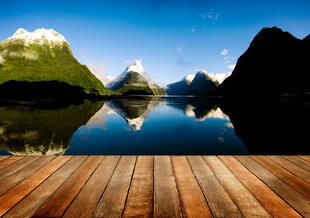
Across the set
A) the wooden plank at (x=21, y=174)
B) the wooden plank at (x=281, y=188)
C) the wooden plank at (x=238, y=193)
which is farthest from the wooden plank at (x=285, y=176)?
the wooden plank at (x=21, y=174)

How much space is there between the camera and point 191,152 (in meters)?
10.5

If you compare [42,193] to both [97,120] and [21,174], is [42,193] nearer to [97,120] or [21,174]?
[21,174]

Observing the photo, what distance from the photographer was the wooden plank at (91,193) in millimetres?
3100

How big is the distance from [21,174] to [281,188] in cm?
762

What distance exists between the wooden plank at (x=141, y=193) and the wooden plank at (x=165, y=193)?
14cm

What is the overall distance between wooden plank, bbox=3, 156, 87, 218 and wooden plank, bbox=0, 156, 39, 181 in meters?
1.43

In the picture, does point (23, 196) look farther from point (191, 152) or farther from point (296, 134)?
point (296, 134)

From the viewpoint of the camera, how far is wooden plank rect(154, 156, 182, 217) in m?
3.11

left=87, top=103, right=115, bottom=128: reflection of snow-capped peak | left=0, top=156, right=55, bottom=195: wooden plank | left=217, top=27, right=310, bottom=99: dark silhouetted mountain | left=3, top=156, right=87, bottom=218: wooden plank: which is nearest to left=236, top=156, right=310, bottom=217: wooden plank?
left=3, top=156, right=87, bottom=218: wooden plank

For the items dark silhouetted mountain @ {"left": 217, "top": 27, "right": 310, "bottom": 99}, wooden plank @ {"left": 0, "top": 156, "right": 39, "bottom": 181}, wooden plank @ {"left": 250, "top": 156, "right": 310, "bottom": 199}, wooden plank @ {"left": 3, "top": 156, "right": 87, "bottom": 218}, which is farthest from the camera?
dark silhouetted mountain @ {"left": 217, "top": 27, "right": 310, "bottom": 99}

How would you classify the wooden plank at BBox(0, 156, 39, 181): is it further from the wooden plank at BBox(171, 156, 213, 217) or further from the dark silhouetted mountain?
the dark silhouetted mountain

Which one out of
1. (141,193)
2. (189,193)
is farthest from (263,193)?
(141,193)

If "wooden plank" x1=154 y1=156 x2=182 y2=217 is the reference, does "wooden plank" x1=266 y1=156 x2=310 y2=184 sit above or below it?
below

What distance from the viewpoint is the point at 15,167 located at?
5125 mm
